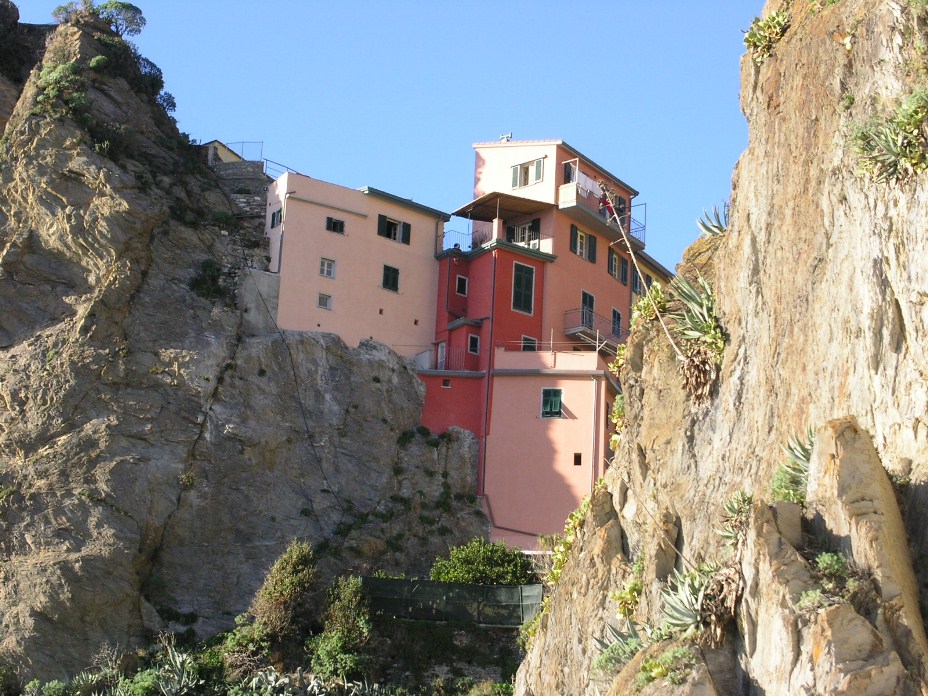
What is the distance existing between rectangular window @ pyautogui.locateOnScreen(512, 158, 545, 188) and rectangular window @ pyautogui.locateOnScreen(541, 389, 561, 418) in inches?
388

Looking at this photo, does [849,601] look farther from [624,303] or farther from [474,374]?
[624,303]

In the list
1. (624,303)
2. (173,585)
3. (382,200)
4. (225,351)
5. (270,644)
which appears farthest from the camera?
(624,303)

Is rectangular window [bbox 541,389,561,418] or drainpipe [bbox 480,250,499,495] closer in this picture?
drainpipe [bbox 480,250,499,495]

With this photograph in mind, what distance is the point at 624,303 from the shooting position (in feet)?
174

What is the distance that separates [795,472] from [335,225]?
112 ft

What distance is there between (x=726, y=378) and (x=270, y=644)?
20.1 meters

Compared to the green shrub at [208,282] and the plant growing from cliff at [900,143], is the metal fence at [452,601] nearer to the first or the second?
the green shrub at [208,282]

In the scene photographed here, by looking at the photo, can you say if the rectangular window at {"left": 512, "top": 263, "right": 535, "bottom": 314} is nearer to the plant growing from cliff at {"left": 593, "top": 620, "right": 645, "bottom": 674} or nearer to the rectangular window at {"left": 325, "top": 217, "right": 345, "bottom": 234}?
the rectangular window at {"left": 325, "top": 217, "right": 345, "bottom": 234}

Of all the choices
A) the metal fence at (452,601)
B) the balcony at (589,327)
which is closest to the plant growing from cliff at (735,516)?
the metal fence at (452,601)

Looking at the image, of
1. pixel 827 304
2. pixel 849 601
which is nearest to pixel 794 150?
pixel 827 304

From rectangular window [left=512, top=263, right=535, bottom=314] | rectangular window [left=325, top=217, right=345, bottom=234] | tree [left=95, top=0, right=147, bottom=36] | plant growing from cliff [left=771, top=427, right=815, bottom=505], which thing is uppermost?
tree [left=95, top=0, right=147, bottom=36]

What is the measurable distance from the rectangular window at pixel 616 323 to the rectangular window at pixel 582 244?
7.25 feet

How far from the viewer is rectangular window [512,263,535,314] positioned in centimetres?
4847

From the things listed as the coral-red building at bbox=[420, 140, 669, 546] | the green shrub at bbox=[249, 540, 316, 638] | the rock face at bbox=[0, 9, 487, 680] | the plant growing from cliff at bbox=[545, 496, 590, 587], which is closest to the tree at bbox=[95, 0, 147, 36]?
the rock face at bbox=[0, 9, 487, 680]
